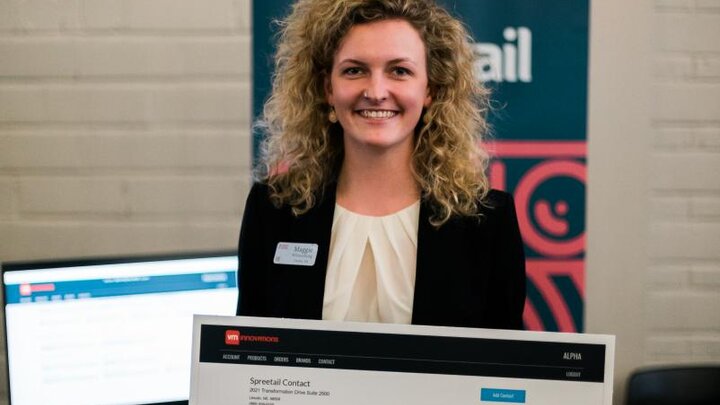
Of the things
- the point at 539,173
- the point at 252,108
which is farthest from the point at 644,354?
the point at 252,108

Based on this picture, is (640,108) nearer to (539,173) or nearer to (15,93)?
(539,173)

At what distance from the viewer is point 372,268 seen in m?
1.55

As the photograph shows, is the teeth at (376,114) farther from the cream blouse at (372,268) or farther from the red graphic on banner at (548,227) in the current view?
the red graphic on banner at (548,227)

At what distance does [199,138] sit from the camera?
2713 millimetres

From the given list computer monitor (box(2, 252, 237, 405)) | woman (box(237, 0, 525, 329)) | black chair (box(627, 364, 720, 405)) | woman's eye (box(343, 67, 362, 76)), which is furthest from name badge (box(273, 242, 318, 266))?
black chair (box(627, 364, 720, 405))

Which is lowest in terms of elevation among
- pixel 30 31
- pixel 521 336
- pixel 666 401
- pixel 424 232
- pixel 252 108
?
pixel 666 401

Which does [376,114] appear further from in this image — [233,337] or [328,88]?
[233,337]

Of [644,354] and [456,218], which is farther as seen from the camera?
[644,354]

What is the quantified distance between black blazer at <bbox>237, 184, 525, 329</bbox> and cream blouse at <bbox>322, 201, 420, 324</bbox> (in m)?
0.02

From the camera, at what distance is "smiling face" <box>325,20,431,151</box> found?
1.49 meters

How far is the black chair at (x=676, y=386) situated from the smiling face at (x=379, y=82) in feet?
5.04

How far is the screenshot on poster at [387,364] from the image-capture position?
122 cm

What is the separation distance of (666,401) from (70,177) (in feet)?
6.64

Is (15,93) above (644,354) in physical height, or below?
above
